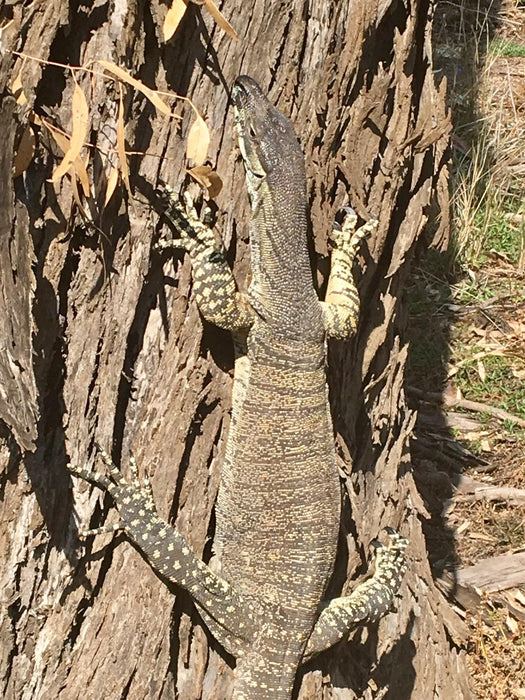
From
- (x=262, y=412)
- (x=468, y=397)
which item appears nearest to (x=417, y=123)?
(x=262, y=412)

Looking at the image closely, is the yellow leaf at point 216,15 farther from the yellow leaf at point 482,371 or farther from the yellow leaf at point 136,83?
the yellow leaf at point 482,371

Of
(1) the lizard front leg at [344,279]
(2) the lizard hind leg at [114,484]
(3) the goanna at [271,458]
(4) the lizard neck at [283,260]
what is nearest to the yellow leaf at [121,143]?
(3) the goanna at [271,458]

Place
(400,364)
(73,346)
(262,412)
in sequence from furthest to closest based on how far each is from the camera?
(400,364) < (262,412) < (73,346)

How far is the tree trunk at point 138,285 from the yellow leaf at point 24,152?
0.03m

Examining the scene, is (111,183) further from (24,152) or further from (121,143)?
(24,152)

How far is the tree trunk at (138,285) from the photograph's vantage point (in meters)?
3.01

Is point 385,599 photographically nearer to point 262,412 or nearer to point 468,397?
point 262,412

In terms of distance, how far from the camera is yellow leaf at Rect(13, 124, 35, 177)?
2.89 meters

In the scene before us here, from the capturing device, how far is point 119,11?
3018mm

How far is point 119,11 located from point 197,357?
1434 mm

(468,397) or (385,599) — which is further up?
(468,397)

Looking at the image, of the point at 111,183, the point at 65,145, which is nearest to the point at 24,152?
the point at 65,145

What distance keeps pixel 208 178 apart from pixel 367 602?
243 cm

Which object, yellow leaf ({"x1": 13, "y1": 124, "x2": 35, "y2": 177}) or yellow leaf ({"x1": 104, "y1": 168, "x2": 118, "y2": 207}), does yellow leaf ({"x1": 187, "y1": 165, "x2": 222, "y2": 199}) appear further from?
yellow leaf ({"x1": 13, "y1": 124, "x2": 35, "y2": 177})
